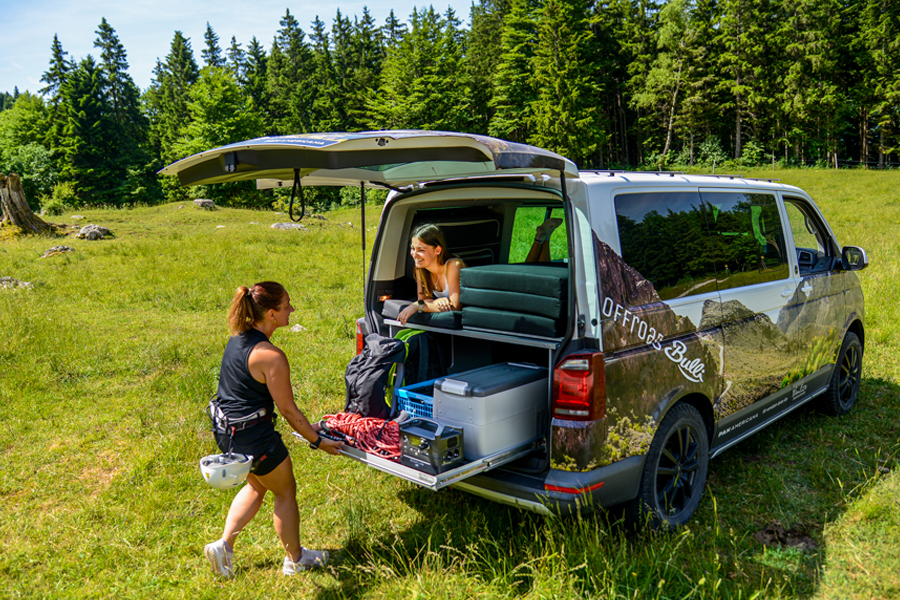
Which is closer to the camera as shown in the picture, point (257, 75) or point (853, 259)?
point (853, 259)

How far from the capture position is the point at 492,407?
290 cm

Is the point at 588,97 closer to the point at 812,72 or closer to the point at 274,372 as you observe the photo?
the point at 812,72

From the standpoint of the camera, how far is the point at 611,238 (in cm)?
304

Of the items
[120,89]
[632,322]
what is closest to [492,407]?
[632,322]

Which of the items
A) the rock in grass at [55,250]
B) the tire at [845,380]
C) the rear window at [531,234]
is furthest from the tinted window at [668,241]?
the rock in grass at [55,250]

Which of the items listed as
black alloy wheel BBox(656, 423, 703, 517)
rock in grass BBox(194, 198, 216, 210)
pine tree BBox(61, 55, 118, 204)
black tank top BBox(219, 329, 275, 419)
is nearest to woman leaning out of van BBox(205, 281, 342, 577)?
black tank top BBox(219, 329, 275, 419)

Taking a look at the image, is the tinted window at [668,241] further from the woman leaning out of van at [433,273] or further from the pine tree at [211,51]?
the pine tree at [211,51]

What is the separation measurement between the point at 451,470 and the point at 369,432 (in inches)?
28.3

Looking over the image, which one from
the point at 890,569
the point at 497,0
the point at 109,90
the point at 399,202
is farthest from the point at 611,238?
the point at 109,90

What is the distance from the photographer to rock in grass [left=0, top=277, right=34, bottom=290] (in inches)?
421

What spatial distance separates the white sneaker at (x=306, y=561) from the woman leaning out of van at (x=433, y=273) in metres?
1.53

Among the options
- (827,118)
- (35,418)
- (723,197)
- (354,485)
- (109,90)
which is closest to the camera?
(723,197)

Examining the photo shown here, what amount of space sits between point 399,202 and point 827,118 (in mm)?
55119

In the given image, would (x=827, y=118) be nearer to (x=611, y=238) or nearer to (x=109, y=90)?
(x=611, y=238)
